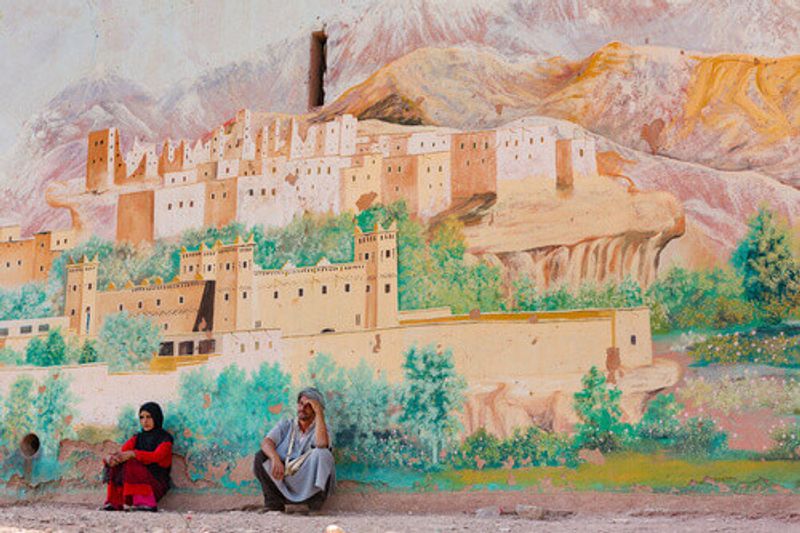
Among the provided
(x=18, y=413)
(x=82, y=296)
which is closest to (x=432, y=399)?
(x=82, y=296)

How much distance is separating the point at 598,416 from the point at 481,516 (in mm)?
768

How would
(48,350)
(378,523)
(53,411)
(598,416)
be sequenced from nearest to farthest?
(378,523) → (598,416) → (53,411) → (48,350)

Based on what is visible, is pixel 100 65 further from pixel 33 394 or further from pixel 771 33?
pixel 771 33

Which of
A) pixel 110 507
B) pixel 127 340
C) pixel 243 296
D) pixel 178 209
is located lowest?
pixel 110 507

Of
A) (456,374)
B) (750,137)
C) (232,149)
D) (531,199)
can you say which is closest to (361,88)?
(232,149)

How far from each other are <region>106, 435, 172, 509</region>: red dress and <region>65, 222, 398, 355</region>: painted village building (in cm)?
63

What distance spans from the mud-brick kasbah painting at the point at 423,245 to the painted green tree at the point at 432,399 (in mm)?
12

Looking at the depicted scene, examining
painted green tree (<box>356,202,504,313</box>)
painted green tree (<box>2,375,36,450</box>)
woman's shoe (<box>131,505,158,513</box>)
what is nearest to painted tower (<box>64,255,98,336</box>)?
painted green tree (<box>2,375,36,450</box>)

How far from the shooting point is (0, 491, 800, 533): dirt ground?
15.2ft

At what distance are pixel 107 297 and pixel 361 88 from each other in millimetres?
2038

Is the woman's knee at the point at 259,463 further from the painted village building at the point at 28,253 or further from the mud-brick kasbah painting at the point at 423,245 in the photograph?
the painted village building at the point at 28,253

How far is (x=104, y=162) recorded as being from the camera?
22.0 ft

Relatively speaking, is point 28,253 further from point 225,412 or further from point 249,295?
point 225,412

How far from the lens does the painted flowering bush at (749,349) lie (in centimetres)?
486
